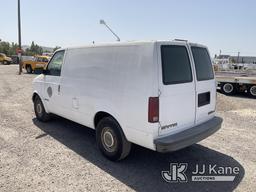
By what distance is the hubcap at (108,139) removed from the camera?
4.44 metres

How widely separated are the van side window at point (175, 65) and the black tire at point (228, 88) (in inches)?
425

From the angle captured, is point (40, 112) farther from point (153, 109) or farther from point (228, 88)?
point (228, 88)

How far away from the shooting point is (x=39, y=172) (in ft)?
13.5

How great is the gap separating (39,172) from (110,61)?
7.28ft

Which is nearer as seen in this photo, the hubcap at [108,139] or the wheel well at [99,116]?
the hubcap at [108,139]

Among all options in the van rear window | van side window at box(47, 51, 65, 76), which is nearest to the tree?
van side window at box(47, 51, 65, 76)

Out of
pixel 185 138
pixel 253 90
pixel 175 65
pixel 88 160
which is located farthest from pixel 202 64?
pixel 253 90

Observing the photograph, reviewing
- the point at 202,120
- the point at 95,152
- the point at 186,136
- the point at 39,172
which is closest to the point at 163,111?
the point at 186,136

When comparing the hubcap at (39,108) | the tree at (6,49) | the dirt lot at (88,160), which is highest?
the tree at (6,49)

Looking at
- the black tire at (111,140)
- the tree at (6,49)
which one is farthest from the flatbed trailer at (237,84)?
the tree at (6,49)

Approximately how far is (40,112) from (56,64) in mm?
1739

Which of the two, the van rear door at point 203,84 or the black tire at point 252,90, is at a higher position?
the van rear door at point 203,84

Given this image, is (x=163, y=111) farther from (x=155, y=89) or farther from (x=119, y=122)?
(x=119, y=122)

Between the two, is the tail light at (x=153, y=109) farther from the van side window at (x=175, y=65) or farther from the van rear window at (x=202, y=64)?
the van rear window at (x=202, y=64)
